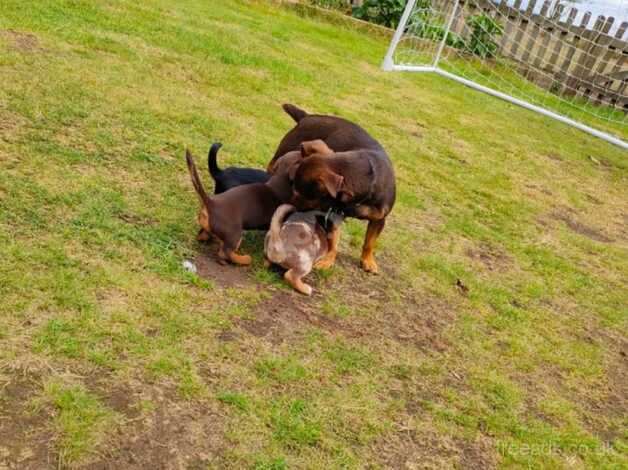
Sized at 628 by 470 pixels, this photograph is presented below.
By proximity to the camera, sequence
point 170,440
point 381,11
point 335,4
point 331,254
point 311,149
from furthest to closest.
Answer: point 381,11 < point 335,4 < point 331,254 < point 311,149 < point 170,440

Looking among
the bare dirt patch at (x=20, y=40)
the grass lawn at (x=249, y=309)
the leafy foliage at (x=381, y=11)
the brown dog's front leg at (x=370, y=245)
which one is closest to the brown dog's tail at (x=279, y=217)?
the grass lawn at (x=249, y=309)

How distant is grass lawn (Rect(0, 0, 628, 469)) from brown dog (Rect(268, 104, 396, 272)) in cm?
39

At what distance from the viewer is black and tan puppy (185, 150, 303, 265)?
329cm

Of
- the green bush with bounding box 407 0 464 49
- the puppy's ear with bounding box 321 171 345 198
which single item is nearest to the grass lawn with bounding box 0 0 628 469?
the puppy's ear with bounding box 321 171 345 198

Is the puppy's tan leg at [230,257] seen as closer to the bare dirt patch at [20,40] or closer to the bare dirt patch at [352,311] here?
the bare dirt patch at [352,311]

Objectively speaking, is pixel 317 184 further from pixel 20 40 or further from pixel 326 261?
pixel 20 40

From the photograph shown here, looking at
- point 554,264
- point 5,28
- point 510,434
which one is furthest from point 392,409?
point 5,28

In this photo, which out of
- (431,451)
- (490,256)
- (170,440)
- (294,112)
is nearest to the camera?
(170,440)

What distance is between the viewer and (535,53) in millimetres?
12602

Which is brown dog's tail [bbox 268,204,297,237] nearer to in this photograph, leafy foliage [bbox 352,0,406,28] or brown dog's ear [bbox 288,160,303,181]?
brown dog's ear [bbox 288,160,303,181]

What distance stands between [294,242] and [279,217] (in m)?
0.17

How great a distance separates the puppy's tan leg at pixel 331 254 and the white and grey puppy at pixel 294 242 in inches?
6.0

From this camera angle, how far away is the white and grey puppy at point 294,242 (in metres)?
3.45

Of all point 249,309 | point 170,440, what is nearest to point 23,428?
point 170,440
